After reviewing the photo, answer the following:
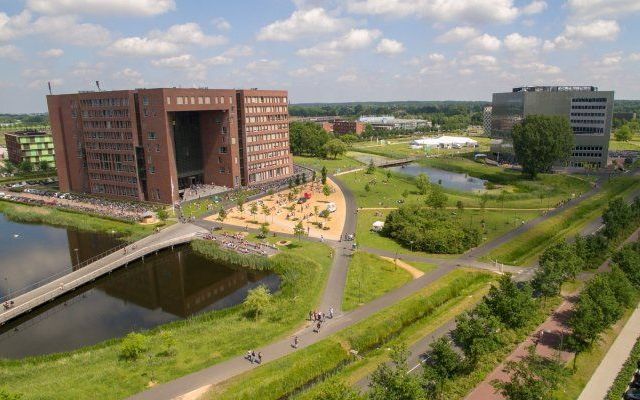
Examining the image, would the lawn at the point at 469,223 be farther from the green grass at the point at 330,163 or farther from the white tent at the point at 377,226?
the green grass at the point at 330,163

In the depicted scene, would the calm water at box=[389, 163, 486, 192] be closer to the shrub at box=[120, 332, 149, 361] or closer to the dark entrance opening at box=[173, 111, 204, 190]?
the dark entrance opening at box=[173, 111, 204, 190]

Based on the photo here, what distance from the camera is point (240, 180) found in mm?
107688

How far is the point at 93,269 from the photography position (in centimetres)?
5816

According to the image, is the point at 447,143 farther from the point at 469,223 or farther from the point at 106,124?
the point at 106,124

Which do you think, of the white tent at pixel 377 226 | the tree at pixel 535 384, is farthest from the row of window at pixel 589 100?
the tree at pixel 535 384

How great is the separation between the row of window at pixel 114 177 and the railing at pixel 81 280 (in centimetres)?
3198

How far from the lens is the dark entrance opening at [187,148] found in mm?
100438

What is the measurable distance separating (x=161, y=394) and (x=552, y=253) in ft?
129

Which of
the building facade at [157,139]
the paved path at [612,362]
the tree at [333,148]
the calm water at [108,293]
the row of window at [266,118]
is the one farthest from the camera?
the tree at [333,148]

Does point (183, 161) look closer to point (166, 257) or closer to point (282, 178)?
point (282, 178)

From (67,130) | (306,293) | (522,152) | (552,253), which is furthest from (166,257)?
(522,152)

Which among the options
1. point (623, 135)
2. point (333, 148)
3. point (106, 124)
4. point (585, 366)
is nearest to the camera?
point (585, 366)

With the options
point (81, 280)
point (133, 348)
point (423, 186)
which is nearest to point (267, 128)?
point (423, 186)

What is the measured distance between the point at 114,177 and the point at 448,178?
275ft
